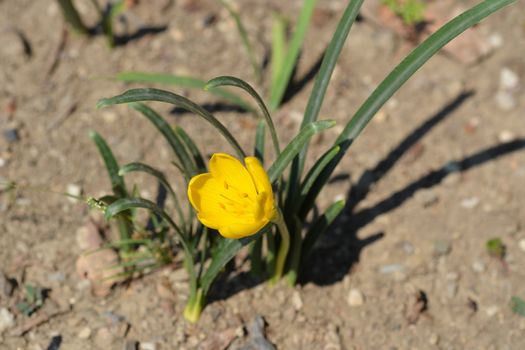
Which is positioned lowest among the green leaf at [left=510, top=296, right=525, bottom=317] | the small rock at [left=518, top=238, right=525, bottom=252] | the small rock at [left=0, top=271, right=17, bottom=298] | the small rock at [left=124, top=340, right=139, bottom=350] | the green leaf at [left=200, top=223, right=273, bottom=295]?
the green leaf at [left=510, top=296, right=525, bottom=317]

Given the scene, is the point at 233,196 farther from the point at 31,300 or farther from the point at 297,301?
the point at 31,300

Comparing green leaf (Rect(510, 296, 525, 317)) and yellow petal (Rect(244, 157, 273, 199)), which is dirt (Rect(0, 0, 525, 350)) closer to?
green leaf (Rect(510, 296, 525, 317))

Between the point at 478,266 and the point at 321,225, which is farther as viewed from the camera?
the point at 478,266

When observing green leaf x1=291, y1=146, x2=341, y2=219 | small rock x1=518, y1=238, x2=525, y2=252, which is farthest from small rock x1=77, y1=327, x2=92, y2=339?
small rock x1=518, y1=238, x2=525, y2=252

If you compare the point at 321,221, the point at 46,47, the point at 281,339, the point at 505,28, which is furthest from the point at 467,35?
the point at 46,47

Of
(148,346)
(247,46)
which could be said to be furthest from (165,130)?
(247,46)

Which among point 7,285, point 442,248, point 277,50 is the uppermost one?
point 277,50
